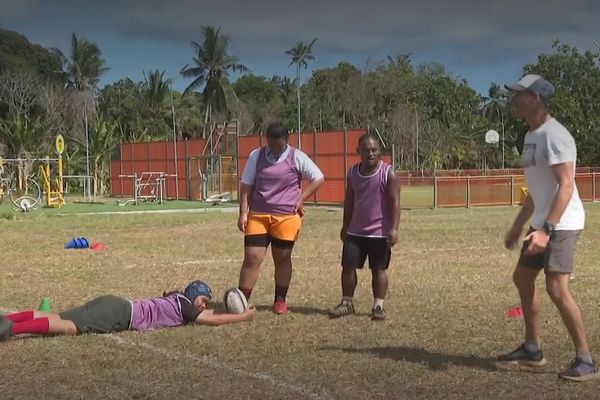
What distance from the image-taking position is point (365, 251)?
7.61 metres

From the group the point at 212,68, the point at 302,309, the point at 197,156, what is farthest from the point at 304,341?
the point at 212,68

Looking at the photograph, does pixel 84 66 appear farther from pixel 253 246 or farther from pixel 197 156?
pixel 253 246

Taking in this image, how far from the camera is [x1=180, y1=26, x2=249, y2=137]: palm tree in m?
68.1

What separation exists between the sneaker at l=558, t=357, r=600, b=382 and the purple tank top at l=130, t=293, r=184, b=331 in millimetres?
3365

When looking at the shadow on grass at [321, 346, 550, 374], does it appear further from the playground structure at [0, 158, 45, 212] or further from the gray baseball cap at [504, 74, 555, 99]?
the playground structure at [0, 158, 45, 212]

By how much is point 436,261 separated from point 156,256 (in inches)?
177

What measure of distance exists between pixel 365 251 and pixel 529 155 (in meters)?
2.66

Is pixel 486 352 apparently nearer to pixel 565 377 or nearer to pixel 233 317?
pixel 565 377

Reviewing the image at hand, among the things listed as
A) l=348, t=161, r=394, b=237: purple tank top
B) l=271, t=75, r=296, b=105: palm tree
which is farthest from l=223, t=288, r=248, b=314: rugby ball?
l=271, t=75, r=296, b=105: palm tree

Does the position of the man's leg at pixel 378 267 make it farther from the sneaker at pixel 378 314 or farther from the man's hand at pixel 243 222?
the man's hand at pixel 243 222

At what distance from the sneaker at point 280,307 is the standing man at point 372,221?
521 millimetres

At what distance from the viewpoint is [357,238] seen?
7.57 m

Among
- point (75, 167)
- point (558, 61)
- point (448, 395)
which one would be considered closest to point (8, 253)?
point (448, 395)

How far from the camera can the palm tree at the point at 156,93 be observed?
68.9m
